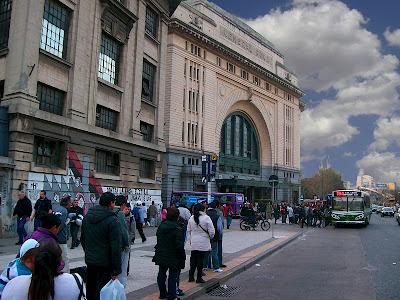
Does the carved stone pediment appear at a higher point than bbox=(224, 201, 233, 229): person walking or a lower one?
higher

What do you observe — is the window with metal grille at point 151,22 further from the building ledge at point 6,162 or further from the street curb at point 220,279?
the street curb at point 220,279

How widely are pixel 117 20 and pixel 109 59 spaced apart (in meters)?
2.43

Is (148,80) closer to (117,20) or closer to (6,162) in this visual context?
(117,20)

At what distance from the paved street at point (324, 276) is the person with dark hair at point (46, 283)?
653cm

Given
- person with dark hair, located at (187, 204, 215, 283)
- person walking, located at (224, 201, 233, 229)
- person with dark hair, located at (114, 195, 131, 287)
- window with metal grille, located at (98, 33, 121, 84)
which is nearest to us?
person with dark hair, located at (114, 195, 131, 287)

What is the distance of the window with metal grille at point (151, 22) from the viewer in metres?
32.1

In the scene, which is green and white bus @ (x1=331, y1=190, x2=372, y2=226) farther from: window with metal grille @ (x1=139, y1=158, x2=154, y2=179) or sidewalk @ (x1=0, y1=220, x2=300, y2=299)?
sidewalk @ (x1=0, y1=220, x2=300, y2=299)


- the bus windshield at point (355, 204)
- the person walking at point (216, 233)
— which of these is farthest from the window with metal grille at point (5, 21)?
the bus windshield at point (355, 204)

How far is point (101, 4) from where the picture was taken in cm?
2622

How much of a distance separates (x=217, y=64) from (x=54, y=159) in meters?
41.7

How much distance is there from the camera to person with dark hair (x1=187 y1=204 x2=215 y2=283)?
10258mm

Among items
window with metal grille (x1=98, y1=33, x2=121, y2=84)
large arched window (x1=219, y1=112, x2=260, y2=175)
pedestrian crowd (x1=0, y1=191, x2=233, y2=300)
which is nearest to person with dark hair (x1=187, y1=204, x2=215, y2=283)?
pedestrian crowd (x1=0, y1=191, x2=233, y2=300)

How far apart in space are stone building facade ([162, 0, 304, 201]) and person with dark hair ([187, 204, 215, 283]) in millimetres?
36230

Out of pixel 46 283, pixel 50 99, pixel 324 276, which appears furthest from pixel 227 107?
pixel 46 283
